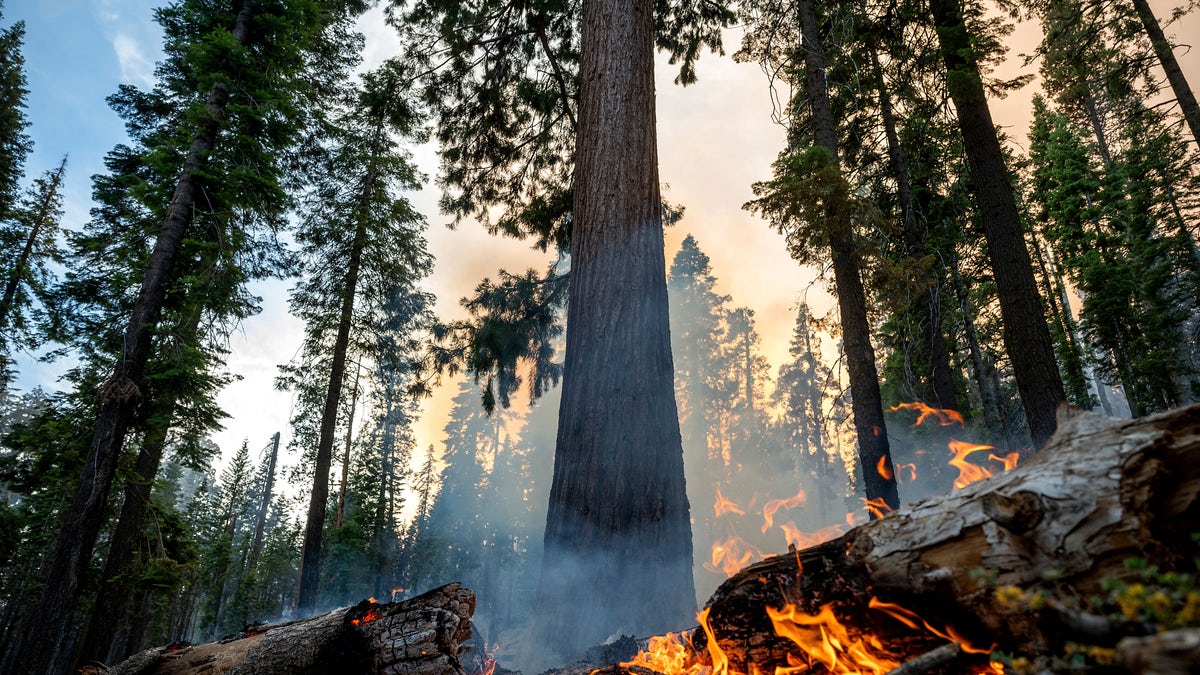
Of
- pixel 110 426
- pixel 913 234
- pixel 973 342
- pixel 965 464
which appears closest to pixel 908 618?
pixel 965 464

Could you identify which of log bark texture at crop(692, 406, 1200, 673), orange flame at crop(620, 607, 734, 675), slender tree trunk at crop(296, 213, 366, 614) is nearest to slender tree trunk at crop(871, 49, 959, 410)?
orange flame at crop(620, 607, 734, 675)

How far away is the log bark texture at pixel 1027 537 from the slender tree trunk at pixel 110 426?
381 inches

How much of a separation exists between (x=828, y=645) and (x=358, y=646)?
2.74m

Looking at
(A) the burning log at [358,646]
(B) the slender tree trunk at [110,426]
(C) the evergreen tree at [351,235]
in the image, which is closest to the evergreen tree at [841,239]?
(A) the burning log at [358,646]

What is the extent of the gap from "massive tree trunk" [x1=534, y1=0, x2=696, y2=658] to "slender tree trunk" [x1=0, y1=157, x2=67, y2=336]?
24224mm

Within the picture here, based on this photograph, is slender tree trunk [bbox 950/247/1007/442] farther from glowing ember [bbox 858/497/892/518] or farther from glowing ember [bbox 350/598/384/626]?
glowing ember [bbox 350/598/384/626]

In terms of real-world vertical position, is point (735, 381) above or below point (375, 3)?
above

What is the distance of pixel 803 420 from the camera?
52562 millimetres

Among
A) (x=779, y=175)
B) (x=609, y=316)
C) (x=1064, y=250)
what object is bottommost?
(x=609, y=316)

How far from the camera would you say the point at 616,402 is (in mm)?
4527

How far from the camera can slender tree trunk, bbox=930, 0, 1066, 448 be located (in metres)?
6.77

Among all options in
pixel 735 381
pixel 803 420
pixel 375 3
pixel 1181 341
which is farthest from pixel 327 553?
pixel 803 420

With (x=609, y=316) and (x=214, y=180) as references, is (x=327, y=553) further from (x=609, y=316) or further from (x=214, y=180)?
(x=609, y=316)

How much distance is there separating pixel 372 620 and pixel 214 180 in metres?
8.96
